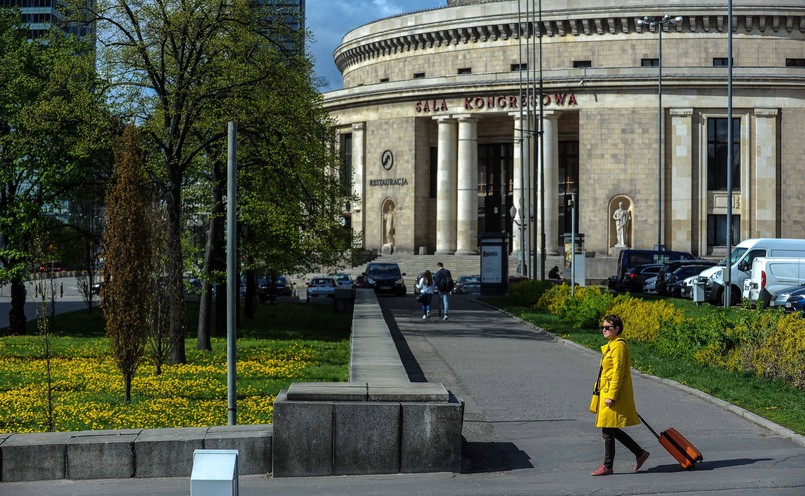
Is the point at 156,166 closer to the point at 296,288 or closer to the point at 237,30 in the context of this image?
the point at 237,30

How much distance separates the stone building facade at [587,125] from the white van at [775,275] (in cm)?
2833

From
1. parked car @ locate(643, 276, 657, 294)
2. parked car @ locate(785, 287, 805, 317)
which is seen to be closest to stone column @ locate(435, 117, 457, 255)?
parked car @ locate(643, 276, 657, 294)

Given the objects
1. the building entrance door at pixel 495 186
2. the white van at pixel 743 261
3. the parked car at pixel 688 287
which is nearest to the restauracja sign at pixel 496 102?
the building entrance door at pixel 495 186

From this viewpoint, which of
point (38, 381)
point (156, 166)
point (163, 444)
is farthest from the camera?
point (156, 166)

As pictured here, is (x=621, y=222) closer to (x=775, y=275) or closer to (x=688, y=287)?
(x=688, y=287)

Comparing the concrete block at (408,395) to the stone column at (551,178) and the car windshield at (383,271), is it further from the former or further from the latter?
the stone column at (551,178)

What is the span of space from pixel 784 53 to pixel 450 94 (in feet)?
70.7

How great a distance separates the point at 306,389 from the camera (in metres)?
11.4

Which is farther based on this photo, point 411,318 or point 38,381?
point 411,318

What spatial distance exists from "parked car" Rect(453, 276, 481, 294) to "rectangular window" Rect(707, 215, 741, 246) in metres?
17.6

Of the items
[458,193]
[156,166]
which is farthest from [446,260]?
[156,166]

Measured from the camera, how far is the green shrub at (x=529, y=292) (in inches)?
1655

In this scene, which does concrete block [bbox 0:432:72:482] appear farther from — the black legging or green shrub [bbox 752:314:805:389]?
green shrub [bbox 752:314:805:389]

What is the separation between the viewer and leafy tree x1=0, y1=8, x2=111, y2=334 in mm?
27766
